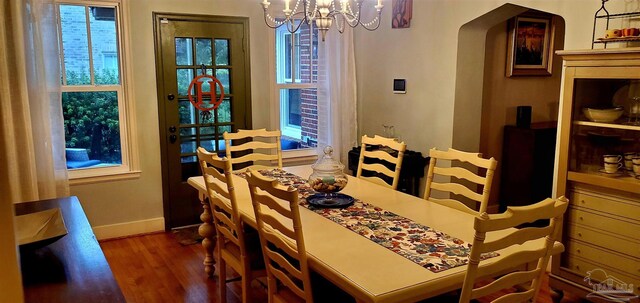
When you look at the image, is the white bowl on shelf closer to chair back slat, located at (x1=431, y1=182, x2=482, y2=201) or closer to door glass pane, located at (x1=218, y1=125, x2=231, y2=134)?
chair back slat, located at (x1=431, y1=182, x2=482, y2=201)

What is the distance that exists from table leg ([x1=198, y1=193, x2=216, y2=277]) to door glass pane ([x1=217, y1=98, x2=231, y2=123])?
4.61 ft

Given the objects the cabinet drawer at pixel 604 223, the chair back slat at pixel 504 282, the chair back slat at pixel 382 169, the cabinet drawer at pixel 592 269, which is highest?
the chair back slat at pixel 382 169

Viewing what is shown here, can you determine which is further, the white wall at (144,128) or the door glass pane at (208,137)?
the door glass pane at (208,137)

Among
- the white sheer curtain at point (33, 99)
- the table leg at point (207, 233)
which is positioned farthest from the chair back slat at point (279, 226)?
the white sheer curtain at point (33, 99)

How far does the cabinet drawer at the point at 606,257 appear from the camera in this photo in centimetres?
270

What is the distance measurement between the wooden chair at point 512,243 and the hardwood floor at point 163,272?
4.84 ft

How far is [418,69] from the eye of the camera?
4.40 m

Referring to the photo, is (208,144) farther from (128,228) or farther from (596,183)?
(596,183)

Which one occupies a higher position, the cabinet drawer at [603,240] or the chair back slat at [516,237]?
the chair back slat at [516,237]

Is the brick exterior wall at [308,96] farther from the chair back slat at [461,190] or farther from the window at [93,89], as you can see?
the chair back slat at [461,190]

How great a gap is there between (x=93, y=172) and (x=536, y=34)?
13.7 feet

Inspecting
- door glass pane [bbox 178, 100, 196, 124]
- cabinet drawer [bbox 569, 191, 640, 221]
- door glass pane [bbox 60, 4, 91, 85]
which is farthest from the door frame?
cabinet drawer [bbox 569, 191, 640, 221]

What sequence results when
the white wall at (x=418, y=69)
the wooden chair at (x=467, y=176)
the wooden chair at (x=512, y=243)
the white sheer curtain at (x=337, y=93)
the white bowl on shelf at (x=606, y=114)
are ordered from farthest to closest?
the white sheer curtain at (x=337, y=93) → the white wall at (x=418, y=69) → the white bowl on shelf at (x=606, y=114) → the wooden chair at (x=467, y=176) → the wooden chair at (x=512, y=243)

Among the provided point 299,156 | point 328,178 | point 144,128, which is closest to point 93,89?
point 144,128
